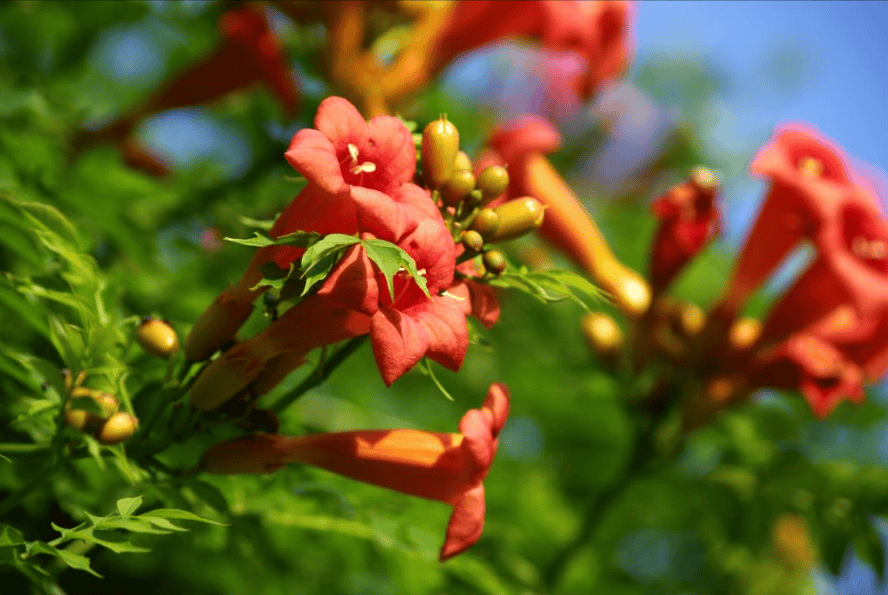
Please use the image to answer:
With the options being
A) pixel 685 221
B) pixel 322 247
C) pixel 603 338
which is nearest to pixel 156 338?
pixel 322 247

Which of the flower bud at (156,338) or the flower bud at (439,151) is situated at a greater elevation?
the flower bud at (439,151)

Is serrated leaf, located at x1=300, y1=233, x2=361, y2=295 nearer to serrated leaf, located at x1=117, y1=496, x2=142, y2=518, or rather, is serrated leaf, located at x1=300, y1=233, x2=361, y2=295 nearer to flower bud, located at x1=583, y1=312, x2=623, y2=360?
serrated leaf, located at x1=117, y1=496, x2=142, y2=518

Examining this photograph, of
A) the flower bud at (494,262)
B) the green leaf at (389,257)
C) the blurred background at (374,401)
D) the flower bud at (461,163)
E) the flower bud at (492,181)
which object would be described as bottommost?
the blurred background at (374,401)

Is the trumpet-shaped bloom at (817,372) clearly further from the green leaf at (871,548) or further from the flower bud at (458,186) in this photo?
the flower bud at (458,186)

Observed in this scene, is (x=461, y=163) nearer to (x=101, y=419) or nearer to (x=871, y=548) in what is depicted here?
(x=101, y=419)

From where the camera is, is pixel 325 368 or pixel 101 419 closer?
pixel 101 419

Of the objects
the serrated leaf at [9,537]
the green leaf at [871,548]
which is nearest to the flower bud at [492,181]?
the serrated leaf at [9,537]
